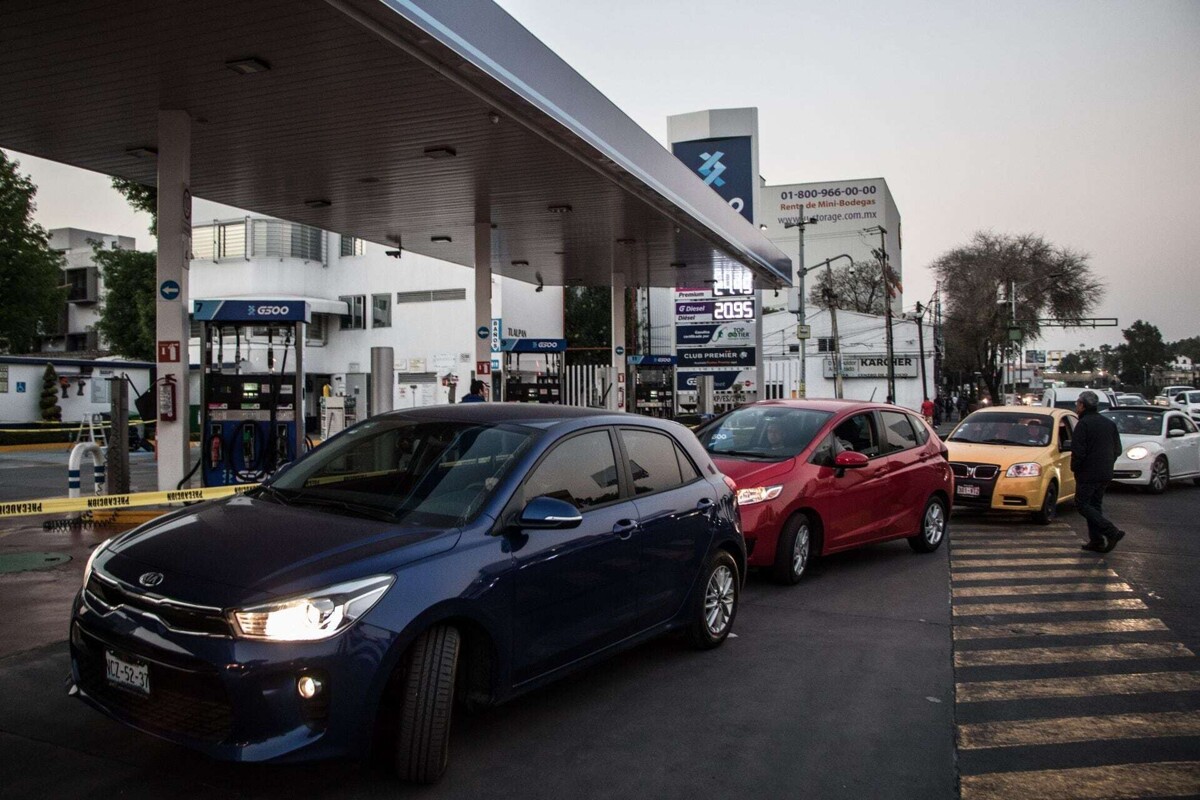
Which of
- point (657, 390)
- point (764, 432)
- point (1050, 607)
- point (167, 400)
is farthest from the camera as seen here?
point (657, 390)

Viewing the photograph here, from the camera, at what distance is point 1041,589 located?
8539mm

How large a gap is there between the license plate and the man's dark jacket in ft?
33.1

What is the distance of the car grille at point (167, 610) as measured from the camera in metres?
3.56

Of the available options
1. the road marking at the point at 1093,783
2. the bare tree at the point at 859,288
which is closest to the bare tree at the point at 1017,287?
the bare tree at the point at 859,288

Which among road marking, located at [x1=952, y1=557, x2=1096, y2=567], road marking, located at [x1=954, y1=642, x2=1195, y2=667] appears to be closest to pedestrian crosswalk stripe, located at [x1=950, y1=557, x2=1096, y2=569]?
road marking, located at [x1=952, y1=557, x2=1096, y2=567]

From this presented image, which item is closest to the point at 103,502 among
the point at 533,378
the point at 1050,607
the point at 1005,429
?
the point at 1050,607

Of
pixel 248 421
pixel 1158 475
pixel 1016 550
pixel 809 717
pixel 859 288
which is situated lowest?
pixel 1016 550

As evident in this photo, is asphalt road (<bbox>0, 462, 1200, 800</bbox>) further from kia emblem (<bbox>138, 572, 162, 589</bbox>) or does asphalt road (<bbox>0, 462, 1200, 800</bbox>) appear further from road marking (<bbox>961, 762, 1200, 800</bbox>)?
kia emblem (<bbox>138, 572, 162, 589</bbox>)

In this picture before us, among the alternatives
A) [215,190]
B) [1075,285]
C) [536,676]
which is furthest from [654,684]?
[1075,285]

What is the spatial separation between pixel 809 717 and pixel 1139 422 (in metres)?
16.1

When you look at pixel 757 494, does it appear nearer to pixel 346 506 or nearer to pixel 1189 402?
pixel 346 506

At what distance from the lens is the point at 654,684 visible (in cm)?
560

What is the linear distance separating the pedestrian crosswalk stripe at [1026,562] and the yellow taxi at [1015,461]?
255 cm

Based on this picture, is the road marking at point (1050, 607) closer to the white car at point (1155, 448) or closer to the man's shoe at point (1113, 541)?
the man's shoe at point (1113, 541)
